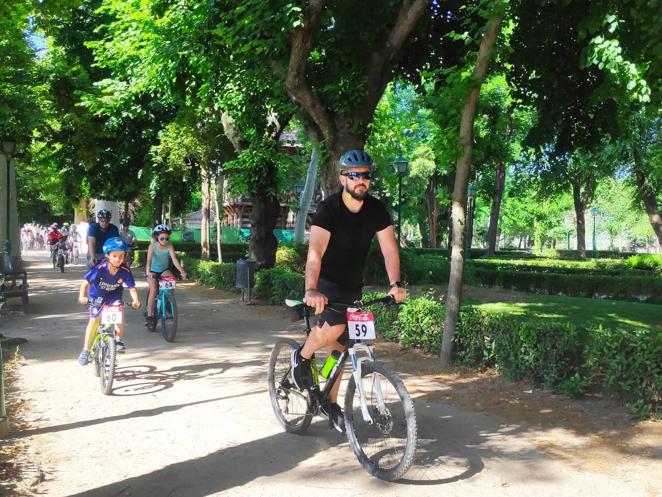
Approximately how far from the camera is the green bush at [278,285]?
12883 millimetres

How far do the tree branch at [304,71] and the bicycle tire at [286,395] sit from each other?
5.78 m

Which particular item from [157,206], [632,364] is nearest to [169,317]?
[632,364]

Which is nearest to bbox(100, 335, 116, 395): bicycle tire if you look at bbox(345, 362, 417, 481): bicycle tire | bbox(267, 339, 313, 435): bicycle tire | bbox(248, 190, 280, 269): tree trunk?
bbox(267, 339, 313, 435): bicycle tire

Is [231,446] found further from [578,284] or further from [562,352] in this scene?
[578,284]

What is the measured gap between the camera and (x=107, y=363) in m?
6.44

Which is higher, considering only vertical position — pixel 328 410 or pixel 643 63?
pixel 643 63

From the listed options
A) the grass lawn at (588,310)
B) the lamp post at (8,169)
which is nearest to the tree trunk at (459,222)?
the grass lawn at (588,310)

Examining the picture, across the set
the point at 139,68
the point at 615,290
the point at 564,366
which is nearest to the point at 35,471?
the point at 564,366

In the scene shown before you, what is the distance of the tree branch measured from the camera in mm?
9438

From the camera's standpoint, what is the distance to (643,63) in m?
8.54

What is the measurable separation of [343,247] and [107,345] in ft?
10.9

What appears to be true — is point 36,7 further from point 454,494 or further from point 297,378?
point 454,494

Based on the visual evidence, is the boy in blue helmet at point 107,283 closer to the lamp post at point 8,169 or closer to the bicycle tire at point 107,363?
the bicycle tire at point 107,363

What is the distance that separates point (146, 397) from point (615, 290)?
15.7 m
